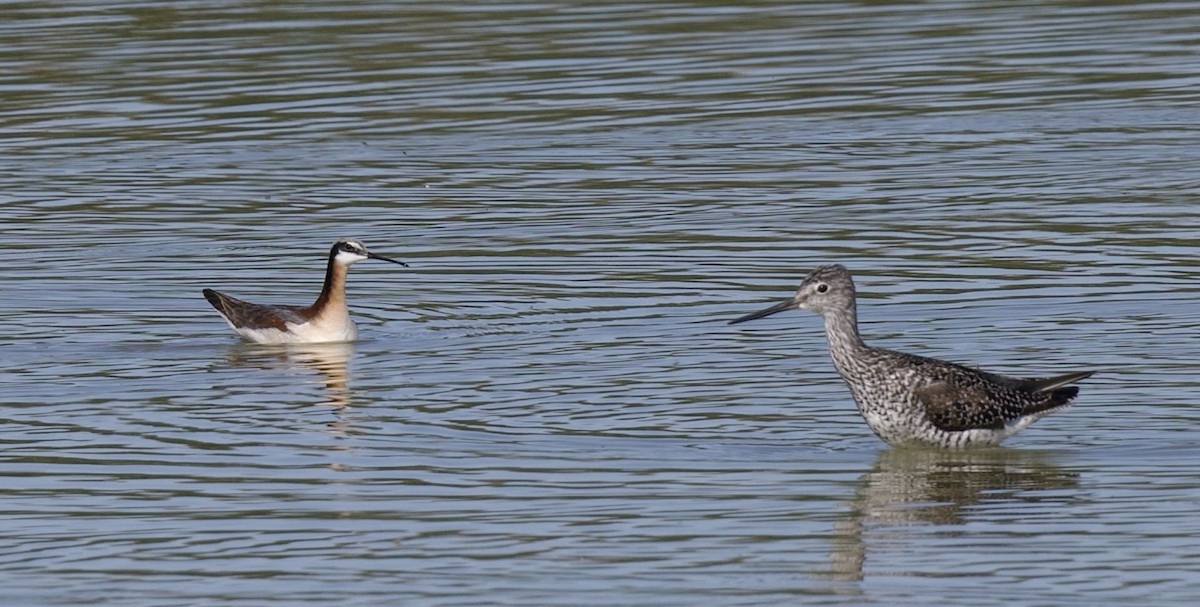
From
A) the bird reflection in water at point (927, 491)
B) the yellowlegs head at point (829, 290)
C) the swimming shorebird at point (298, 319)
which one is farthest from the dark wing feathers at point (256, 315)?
the bird reflection in water at point (927, 491)

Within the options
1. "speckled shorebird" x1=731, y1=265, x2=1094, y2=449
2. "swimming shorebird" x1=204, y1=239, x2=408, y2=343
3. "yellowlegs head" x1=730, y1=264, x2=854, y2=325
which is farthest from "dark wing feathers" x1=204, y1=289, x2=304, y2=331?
"speckled shorebird" x1=731, y1=265, x2=1094, y2=449

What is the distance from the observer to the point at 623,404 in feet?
46.2

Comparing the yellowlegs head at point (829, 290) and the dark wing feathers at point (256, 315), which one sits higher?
the yellowlegs head at point (829, 290)

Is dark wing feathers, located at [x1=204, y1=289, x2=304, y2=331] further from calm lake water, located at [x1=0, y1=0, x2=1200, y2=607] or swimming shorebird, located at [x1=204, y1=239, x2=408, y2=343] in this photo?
calm lake water, located at [x1=0, y1=0, x2=1200, y2=607]

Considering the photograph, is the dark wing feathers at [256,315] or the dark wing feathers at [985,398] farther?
the dark wing feathers at [256,315]

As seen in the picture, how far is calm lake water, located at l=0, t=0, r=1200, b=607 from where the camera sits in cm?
1098

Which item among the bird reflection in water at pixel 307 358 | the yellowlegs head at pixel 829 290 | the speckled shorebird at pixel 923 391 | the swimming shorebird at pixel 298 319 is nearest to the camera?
the speckled shorebird at pixel 923 391

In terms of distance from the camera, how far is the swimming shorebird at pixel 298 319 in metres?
16.8

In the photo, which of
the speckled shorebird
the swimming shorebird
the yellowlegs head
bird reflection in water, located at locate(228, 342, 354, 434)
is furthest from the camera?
the swimming shorebird

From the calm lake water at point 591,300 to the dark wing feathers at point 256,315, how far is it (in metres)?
0.24

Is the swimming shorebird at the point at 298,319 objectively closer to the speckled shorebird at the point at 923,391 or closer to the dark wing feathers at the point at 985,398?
the speckled shorebird at the point at 923,391

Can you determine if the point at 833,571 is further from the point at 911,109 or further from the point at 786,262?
the point at 911,109

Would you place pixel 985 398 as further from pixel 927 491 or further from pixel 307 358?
pixel 307 358

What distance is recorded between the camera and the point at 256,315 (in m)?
16.9
